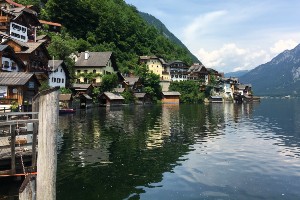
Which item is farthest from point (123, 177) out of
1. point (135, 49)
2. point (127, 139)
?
point (135, 49)

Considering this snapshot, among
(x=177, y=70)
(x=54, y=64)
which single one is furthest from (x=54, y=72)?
(x=177, y=70)

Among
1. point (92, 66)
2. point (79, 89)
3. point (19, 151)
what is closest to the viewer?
point (19, 151)

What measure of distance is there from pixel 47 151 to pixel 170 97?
133m

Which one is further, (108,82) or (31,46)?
(108,82)

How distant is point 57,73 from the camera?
8381 centimetres

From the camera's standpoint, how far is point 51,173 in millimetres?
9031

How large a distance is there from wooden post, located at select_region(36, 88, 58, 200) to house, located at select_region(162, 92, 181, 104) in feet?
430

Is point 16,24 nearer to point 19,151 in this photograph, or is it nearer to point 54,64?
point 54,64

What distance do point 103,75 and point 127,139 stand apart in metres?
75.6

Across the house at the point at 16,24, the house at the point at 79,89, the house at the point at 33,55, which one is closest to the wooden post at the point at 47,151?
the house at the point at 33,55

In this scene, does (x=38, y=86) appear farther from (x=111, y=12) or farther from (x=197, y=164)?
(x=111, y=12)

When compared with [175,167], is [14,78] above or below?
above

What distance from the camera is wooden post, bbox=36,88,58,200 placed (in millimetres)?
8750

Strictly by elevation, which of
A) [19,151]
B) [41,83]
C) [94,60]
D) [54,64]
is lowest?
[19,151]
